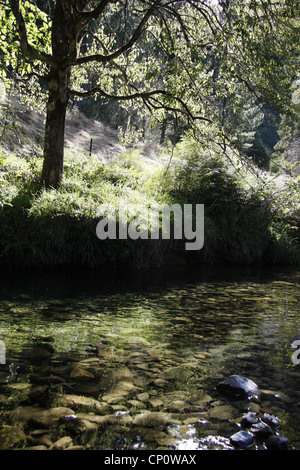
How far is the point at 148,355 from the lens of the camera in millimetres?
3465

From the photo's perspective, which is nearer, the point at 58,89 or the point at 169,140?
the point at 58,89

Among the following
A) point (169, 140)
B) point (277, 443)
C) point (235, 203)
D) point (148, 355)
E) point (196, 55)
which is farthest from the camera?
point (235, 203)

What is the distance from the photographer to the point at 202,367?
326 centimetres

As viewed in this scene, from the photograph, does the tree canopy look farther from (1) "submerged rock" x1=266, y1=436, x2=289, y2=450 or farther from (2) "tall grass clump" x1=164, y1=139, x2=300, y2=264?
(1) "submerged rock" x1=266, y1=436, x2=289, y2=450

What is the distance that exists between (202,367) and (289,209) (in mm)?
8927

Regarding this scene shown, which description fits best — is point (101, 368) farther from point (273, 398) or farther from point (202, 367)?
point (273, 398)

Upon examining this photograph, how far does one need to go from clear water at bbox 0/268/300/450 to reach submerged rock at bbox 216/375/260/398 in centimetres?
7

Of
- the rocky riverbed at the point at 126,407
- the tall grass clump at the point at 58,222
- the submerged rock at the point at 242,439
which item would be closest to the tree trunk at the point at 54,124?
the tall grass clump at the point at 58,222

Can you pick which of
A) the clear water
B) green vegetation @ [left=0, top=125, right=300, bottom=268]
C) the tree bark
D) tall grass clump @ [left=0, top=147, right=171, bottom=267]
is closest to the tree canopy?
the tree bark

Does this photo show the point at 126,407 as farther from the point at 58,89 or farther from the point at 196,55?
the point at 58,89

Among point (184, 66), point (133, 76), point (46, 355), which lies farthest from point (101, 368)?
point (133, 76)

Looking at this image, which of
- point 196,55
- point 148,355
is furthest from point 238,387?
point 196,55

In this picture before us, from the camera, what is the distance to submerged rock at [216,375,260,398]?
271 centimetres

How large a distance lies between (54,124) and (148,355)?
5.97m
